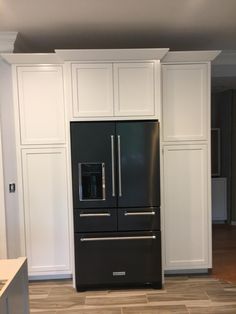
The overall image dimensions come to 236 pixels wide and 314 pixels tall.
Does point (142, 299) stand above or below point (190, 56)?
below

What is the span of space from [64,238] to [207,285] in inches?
62.9

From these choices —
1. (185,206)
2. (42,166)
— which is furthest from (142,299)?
(42,166)

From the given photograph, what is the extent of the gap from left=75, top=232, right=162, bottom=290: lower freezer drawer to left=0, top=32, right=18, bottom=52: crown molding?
2.05 m

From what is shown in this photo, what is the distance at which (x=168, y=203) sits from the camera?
11.1 feet

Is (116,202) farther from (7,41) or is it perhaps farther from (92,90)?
(7,41)

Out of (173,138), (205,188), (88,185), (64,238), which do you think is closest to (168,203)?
(205,188)

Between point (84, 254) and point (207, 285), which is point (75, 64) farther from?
point (207, 285)

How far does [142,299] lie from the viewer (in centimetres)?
302

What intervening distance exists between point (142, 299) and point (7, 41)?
9.62ft

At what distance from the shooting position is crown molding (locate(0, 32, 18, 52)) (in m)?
3.15

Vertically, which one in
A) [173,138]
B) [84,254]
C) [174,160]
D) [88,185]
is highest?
[173,138]

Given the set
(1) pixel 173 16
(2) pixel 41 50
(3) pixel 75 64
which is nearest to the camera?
(1) pixel 173 16

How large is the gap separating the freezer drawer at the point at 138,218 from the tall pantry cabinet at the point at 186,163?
24cm

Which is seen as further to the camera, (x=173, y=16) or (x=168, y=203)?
(x=168, y=203)
